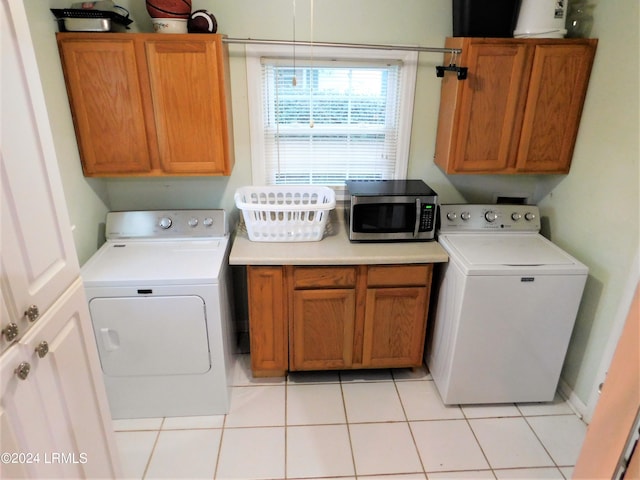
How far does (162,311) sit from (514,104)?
2.08 metres

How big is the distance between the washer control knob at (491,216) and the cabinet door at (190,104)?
1.52 meters

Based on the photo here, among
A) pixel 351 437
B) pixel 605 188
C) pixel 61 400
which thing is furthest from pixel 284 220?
pixel 605 188

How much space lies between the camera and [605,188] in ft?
6.67

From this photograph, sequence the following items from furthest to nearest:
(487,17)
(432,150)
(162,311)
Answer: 1. (432,150)
2. (487,17)
3. (162,311)

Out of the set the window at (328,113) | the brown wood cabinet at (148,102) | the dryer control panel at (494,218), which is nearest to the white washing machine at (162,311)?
the brown wood cabinet at (148,102)

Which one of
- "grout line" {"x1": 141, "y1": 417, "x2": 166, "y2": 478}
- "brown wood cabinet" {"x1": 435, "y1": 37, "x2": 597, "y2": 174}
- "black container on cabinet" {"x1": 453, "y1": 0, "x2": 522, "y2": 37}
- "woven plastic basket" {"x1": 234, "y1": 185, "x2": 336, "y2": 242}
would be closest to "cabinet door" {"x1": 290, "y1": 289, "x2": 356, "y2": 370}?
"woven plastic basket" {"x1": 234, "y1": 185, "x2": 336, "y2": 242}

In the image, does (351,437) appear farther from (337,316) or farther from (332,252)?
(332,252)

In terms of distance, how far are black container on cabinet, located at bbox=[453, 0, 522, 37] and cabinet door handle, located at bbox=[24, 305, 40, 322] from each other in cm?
221

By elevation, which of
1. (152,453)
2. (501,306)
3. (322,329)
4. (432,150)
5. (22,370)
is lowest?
(152,453)

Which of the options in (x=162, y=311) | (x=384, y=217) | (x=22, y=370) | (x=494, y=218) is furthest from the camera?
(x=494, y=218)

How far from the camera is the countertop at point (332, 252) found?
210 cm

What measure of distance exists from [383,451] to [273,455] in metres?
0.54

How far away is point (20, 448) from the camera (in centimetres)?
95

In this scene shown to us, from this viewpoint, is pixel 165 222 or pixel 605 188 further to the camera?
pixel 165 222
